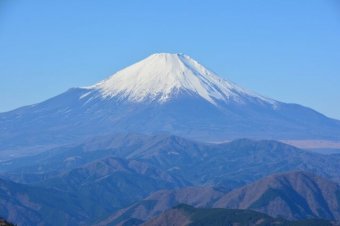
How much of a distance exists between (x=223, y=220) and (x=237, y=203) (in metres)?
42.5

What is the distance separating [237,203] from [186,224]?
4385 centimetres

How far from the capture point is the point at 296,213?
646ft

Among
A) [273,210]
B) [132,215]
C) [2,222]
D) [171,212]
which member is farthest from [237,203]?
[2,222]

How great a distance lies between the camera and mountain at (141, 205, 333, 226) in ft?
495

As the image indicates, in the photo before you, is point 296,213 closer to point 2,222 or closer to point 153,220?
point 153,220

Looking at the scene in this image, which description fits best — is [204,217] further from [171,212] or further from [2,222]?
[2,222]

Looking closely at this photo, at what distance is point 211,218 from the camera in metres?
158

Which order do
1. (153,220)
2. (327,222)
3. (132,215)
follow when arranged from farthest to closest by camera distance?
(132,215) < (153,220) < (327,222)

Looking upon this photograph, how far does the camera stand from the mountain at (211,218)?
15088 cm

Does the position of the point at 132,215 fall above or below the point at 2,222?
below

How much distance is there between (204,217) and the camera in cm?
15875

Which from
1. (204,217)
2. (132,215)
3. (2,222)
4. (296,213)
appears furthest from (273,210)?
(2,222)

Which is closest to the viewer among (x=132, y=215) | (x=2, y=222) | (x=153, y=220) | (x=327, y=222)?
(x=2, y=222)

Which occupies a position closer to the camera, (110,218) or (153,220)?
(153,220)
